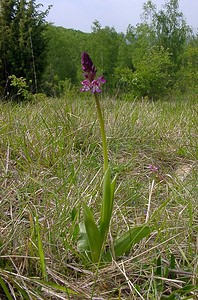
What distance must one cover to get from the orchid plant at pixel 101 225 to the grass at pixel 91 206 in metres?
0.04

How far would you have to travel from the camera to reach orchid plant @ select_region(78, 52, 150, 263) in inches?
A: 35.6

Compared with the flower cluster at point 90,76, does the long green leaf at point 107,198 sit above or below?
below

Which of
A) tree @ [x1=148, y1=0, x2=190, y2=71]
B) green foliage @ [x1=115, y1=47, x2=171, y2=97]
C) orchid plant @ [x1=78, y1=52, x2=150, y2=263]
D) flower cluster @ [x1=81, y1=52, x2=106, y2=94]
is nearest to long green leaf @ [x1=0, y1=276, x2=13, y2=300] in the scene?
orchid plant @ [x1=78, y1=52, x2=150, y2=263]

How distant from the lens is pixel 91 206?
1214 millimetres

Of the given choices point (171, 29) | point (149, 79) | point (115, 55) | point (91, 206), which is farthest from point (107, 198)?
point (115, 55)

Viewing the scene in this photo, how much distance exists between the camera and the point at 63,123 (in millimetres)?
2160

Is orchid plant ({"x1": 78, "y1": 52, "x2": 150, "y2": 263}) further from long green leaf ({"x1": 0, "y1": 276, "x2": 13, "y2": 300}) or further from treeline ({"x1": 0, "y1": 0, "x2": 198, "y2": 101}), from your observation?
treeline ({"x1": 0, "y1": 0, "x2": 198, "y2": 101})

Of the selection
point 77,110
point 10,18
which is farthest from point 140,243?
point 10,18

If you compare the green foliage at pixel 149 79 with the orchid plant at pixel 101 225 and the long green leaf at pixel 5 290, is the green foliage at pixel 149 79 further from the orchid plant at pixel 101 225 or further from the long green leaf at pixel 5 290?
the long green leaf at pixel 5 290

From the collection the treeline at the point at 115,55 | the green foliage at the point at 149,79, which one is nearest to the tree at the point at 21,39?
the treeline at the point at 115,55

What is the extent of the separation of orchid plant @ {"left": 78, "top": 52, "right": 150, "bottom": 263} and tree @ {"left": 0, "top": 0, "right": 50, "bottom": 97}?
31.1 feet

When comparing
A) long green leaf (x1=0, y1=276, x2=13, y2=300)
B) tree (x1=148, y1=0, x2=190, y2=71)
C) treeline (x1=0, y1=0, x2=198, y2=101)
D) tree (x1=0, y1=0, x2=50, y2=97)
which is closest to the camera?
long green leaf (x1=0, y1=276, x2=13, y2=300)

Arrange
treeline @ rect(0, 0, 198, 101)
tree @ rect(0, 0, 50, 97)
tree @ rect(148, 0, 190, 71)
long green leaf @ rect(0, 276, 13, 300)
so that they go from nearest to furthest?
1. long green leaf @ rect(0, 276, 13, 300)
2. treeline @ rect(0, 0, 198, 101)
3. tree @ rect(0, 0, 50, 97)
4. tree @ rect(148, 0, 190, 71)

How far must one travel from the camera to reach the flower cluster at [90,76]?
2.94 feet
